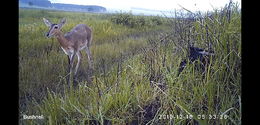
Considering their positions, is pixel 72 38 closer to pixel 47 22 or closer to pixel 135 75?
pixel 47 22

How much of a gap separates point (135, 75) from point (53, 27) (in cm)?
55

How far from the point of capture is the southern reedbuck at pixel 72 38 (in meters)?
2.05

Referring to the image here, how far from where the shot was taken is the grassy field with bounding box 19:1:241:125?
6.50 ft

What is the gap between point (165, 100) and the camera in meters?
1.99

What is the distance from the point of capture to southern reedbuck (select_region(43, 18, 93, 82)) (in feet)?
6.72

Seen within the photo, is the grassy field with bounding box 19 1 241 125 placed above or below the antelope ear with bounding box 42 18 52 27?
below

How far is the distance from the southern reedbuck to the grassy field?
0.03 m

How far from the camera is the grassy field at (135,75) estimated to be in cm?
198

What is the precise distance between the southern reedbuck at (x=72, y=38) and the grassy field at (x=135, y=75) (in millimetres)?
27

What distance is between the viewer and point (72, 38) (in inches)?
82.8

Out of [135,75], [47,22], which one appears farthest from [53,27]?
[135,75]

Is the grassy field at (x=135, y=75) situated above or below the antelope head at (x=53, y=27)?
below
